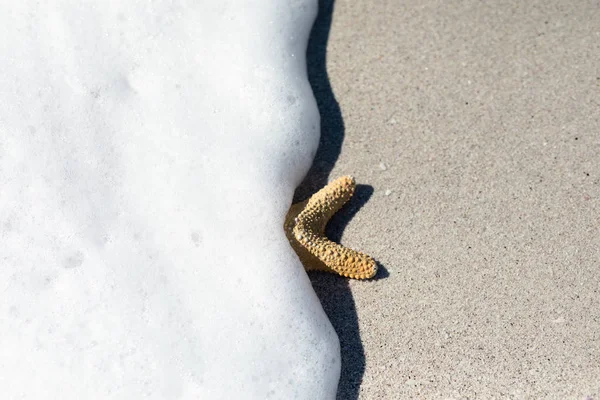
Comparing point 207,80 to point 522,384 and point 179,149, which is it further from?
point 522,384

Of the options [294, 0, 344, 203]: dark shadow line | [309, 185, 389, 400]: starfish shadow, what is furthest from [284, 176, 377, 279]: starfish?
[294, 0, 344, 203]: dark shadow line

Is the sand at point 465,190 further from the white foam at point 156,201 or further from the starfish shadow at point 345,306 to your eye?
the white foam at point 156,201

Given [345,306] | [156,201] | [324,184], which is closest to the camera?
[345,306]

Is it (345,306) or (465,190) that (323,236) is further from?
(465,190)

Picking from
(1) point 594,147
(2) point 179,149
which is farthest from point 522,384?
(2) point 179,149

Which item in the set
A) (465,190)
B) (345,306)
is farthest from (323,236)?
(465,190)
